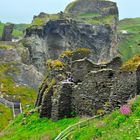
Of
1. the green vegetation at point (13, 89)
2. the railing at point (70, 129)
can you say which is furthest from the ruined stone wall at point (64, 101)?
the green vegetation at point (13, 89)

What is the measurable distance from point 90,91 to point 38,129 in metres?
4.78

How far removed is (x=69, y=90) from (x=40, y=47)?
6242 inches

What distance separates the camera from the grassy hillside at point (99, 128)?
70.6 ft

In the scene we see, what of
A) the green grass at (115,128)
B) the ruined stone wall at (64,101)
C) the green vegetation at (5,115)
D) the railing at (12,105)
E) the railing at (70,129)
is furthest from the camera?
the railing at (12,105)

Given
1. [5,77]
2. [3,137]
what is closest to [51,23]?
[5,77]

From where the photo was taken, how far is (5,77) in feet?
486

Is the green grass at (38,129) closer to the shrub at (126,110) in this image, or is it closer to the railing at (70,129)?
the railing at (70,129)

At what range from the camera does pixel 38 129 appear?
115 feet

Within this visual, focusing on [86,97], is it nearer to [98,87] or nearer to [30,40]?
[98,87]

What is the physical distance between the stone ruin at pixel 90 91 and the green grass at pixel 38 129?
0.80 m

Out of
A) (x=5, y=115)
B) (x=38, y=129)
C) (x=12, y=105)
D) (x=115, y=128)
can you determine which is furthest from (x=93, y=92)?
(x=12, y=105)

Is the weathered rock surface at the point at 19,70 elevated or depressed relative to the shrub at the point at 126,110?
depressed

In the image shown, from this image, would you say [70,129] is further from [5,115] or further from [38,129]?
[5,115]

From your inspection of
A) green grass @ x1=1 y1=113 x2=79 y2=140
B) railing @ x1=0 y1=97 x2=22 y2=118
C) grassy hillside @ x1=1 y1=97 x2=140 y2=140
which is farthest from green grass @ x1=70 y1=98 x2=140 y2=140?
railing @ x1=0 y1=97 x2=22 y2=118
